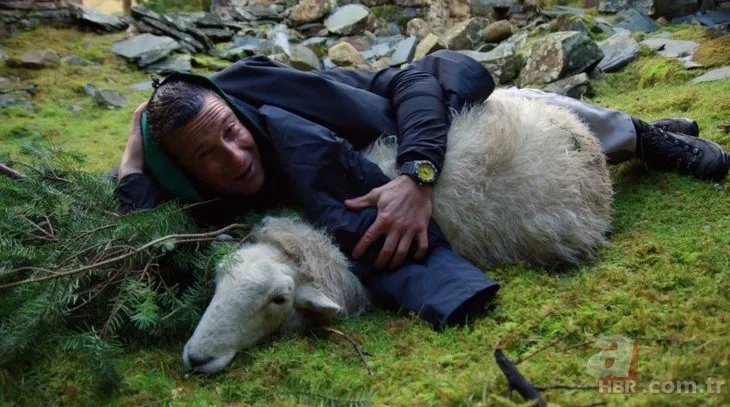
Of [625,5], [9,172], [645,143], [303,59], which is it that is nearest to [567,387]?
[645,143]

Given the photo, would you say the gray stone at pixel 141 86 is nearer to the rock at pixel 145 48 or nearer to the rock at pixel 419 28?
the rock at pixel 145 48

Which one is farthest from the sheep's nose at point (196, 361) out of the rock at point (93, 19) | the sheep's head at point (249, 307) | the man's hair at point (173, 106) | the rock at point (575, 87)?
the rock at point (93, 19)

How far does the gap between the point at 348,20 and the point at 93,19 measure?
17.2 feet

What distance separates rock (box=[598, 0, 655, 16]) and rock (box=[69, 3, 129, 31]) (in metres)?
9.87

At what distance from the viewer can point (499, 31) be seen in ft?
38.0

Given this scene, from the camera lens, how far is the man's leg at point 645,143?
160 inches

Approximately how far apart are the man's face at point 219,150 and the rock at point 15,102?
20.8 feet

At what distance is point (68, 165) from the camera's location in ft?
11.3

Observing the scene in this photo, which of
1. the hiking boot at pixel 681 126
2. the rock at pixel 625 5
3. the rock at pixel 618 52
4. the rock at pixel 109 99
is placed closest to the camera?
the hiking boot at pixel 681 126

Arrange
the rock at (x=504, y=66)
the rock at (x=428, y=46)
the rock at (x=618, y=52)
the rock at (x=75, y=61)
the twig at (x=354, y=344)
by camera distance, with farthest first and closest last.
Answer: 1. the rock at (x=428, y=46)
2. the rock at (x=75, y=61)
3. the rock at (x=504, y=66)
4. the rock at (x=618, y=52)
5. the twig at (x=354, y=344)

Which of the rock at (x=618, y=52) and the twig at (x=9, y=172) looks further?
the rock at (x=618, y=52)

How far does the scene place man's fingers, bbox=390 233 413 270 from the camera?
2.95 m

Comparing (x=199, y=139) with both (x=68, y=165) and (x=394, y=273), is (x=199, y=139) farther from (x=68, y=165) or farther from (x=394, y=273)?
(x=394, y=273)

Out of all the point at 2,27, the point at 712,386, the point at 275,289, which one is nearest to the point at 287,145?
the point at 275,289
